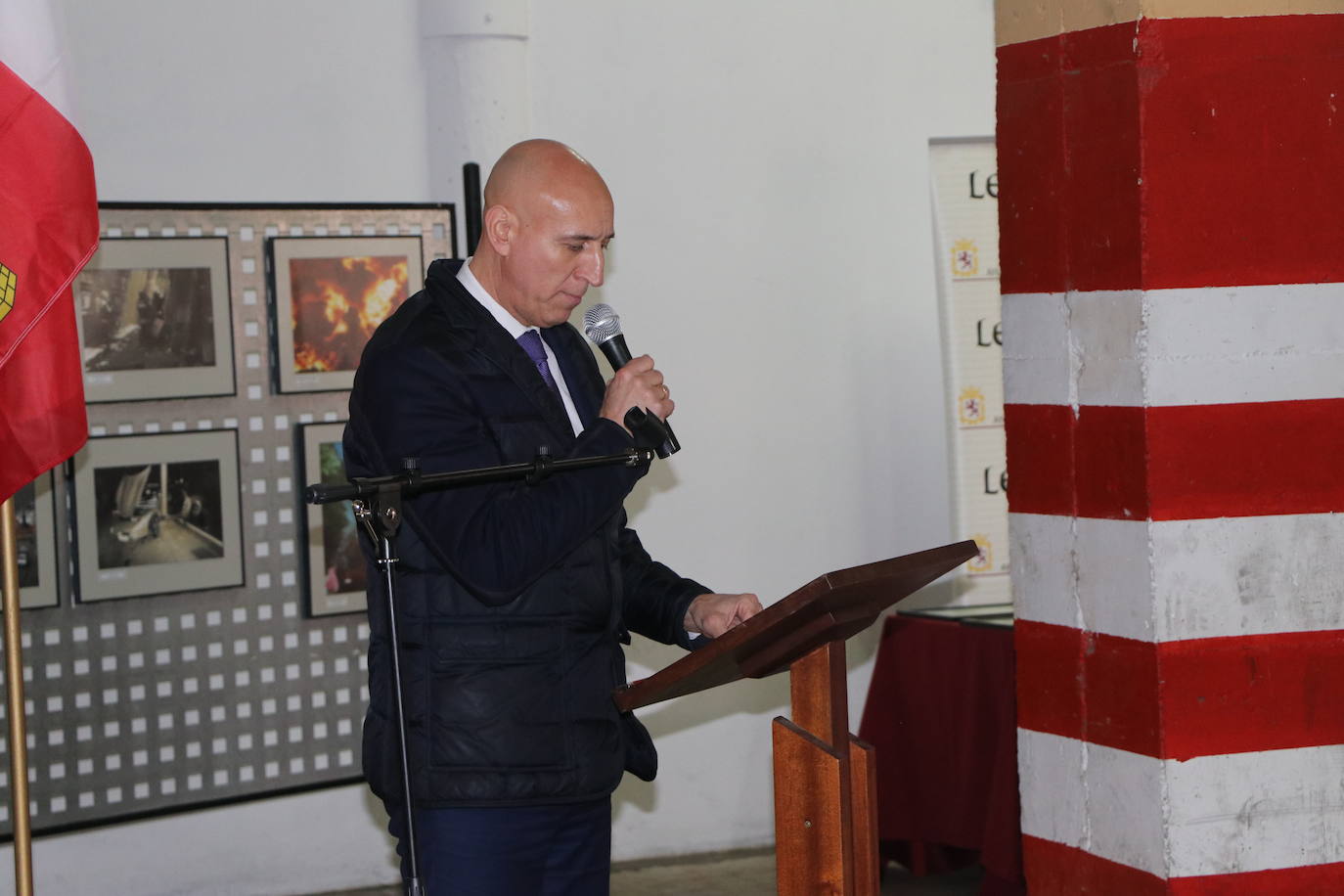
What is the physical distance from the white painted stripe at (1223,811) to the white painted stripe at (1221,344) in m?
0.59

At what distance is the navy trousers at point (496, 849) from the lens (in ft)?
7.30

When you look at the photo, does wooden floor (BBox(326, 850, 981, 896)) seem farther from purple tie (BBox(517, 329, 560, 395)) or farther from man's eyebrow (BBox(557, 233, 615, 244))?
man's eyebrow (BBox(557, 233, 615, 244))

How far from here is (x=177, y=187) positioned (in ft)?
12.8

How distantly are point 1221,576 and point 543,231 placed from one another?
1210mm

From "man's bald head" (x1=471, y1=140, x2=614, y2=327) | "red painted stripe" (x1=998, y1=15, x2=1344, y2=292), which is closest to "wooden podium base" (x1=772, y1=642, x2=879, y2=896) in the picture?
"man's bald head" (x1=471, y1=140, x2=614, y2=327)

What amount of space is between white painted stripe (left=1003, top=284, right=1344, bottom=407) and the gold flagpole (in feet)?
6.21

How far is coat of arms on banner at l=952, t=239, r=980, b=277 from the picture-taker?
470 centimetres

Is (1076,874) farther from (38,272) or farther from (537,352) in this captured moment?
(38,272)

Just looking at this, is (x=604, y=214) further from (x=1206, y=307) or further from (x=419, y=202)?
(x=419, y=202)

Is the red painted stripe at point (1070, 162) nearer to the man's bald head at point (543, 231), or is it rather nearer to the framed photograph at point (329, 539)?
the man's bald head at point (543, 231)

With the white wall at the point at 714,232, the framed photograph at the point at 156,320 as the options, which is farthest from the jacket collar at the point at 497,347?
the white wall at the point at 714,232

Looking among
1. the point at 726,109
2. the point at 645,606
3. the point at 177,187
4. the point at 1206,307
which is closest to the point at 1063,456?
the point at 1206,307

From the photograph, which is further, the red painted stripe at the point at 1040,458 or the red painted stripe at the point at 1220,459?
the red painted stripe at the point at 1040,458

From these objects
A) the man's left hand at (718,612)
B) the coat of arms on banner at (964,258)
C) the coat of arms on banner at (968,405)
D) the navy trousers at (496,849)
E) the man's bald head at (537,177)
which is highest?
the coat of arms on banner at (964,258)
